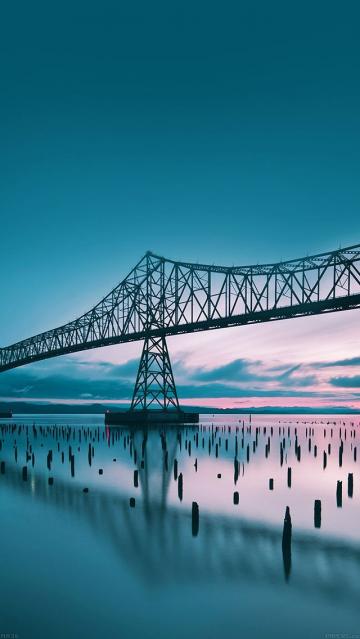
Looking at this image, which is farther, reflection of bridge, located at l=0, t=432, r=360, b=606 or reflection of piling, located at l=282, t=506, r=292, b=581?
reflection of piling, located at l=282, t=506, r=292, b=581

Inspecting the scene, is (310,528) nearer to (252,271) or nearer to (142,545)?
(142,545)

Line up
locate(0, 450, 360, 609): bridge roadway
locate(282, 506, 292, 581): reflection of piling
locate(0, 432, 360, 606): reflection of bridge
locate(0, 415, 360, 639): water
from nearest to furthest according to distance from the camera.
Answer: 1. locate(0, 415, 360, 639): water
2. locate(0, 450, 360, 609): bridge roadway
3. locate(0, 432, 360, 606): reflection of bridge
4. locate(282, 506, 292, 581): reflection of piling

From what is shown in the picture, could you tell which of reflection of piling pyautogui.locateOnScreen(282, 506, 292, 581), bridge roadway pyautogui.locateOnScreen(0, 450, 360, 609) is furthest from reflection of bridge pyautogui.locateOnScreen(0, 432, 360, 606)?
reflection of piling pyautogui.locateOnScreen(282, 506, 292, 581)

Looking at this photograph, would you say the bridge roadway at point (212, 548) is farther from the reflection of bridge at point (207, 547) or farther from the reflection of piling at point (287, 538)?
the reflection of piling at point (287, 538)

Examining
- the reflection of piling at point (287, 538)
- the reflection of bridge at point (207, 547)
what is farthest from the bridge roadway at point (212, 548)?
the reflection of piling at point (287, 538)

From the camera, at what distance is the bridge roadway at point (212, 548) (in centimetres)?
1530

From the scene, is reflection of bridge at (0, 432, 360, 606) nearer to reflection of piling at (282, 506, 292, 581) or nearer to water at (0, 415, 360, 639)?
water at (0, 415, 360, 639)

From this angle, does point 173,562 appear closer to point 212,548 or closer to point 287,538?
point 212,548

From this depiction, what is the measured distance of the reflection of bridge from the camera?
607 inches

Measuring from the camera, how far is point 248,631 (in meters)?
12.0

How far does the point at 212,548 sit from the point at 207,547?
0.19m

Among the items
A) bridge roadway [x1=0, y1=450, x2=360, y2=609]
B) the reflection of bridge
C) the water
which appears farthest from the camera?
the reflection of bridge

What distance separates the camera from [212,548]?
18.2 m

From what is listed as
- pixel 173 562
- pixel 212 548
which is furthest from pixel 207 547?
pixel 173 562
